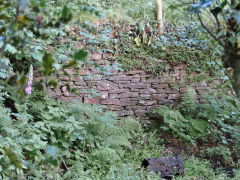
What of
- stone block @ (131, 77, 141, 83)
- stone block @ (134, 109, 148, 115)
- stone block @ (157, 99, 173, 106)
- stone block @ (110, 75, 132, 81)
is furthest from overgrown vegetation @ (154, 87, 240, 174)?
stone block @ (110, 75, 132, 81)

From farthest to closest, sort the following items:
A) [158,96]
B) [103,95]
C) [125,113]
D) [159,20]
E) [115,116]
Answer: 1. [159,20]
2. [158,96]
3. [125,113]
4. [103,95]
5. [115,116]

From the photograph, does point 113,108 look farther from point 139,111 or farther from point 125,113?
point 139,111

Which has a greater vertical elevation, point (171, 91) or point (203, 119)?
point (171, 91)

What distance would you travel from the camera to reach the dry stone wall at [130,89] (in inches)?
202

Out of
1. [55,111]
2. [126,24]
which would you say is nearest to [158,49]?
[126,24]

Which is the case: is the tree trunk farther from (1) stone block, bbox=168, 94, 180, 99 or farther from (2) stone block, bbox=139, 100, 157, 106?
(2) stone block, bbox=139, 100, 157, 106

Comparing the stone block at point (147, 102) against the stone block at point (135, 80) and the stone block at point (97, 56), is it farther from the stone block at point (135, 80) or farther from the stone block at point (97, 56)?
the stone block at point (97, 56)

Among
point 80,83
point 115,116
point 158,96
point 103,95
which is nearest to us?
point 115,116

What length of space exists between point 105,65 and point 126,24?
3.32 ft

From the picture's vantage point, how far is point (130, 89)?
547 centimetres

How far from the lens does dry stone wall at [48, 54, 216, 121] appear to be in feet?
16.8

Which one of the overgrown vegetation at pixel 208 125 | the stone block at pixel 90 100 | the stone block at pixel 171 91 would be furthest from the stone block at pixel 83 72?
the stone block at pixel 171 91

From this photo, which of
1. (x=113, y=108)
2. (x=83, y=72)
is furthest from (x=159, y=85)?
(x=83, y=72)

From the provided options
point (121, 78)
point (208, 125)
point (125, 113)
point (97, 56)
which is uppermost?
point (97, 56)
